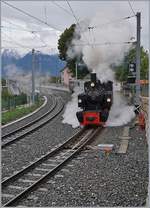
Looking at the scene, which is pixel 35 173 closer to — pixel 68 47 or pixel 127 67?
pixel 68 47

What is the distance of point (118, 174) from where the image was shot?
7703 mm

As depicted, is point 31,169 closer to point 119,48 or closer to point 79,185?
point 79,185

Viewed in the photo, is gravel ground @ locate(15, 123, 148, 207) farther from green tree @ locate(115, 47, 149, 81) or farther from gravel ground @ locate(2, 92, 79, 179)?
green tree @ locate(115, 47, 149, 81)

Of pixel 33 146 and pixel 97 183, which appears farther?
pixel 33 146

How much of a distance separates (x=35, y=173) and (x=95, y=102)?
7778 millimetres

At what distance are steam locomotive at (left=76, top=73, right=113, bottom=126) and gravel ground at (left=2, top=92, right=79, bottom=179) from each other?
30.4 inches

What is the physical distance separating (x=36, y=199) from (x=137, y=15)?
9659 millimetres

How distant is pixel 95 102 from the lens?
15539mm

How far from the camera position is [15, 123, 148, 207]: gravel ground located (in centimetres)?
612

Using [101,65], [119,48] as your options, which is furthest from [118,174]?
[119,48]

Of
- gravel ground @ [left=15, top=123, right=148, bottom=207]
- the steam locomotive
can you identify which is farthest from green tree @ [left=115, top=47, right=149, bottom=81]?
gravel ground @ [left=15, top=123, right=148, bottom=207]

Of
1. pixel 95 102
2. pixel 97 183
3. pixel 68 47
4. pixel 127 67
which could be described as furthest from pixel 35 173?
pixel 127 67

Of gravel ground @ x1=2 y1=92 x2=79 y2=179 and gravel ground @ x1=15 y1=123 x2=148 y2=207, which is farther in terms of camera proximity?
gravel ground @ x1=2 y1=92 x2=79 y2=179

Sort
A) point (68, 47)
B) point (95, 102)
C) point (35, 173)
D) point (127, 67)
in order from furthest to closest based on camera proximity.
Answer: point (127, 67) → point (68, 47) → point (95, 102) → point (35, 173)
